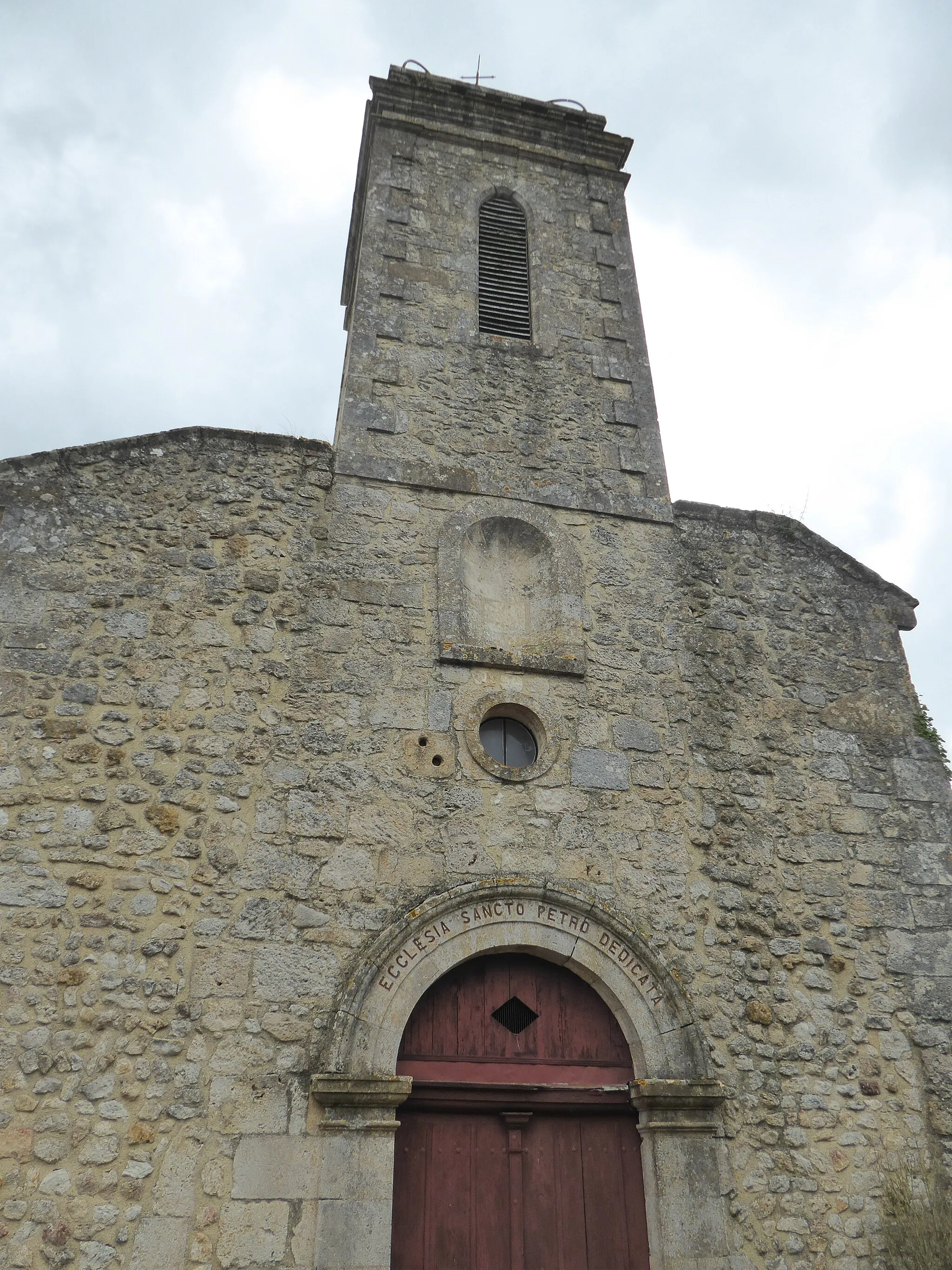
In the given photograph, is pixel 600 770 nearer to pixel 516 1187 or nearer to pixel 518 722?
pixel 518 722

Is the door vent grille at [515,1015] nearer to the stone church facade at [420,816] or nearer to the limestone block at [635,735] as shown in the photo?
the stone church facade at [420,816]

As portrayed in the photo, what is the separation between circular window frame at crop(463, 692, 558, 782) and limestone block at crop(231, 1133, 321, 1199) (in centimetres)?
212

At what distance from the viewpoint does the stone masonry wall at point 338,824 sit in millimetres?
4449

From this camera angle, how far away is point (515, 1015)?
5.19 meters

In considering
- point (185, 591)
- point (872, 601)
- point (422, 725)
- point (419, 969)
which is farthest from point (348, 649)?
point (872, 601)

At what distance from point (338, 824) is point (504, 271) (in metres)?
4.99

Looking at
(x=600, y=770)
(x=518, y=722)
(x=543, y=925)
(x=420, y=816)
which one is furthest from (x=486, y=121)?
(x=543, y=925)

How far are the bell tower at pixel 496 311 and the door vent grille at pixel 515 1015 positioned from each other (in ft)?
10.7

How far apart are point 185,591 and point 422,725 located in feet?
5.34

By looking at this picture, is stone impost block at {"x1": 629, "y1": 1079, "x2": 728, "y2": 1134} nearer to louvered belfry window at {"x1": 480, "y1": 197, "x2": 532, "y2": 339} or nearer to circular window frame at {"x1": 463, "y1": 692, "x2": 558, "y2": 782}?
circular window frame at {"x1": 463, "y1": 692, "x2": 558, "y2": 782}

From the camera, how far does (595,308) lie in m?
7.90

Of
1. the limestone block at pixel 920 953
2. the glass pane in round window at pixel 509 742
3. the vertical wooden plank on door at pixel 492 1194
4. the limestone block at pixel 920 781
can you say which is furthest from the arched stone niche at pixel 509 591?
the vertical wooden plank on door at pixel 492 1194

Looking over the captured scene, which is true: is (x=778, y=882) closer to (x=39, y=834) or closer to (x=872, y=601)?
(x=872, y=601)

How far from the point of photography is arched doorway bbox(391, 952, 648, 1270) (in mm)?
4676
